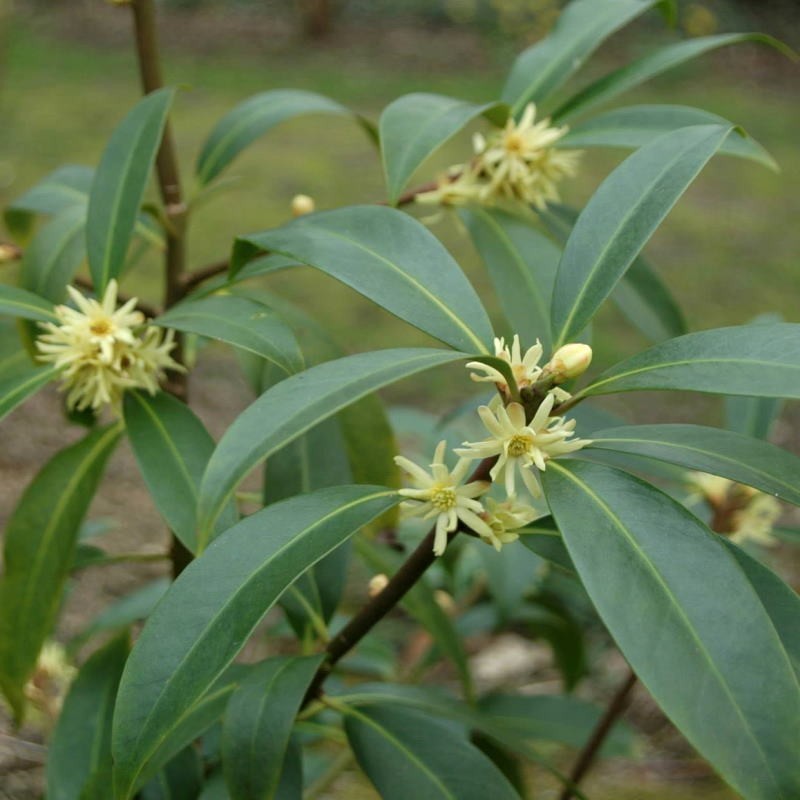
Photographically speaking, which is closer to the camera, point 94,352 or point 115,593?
point 94,352

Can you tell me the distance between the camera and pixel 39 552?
829mm

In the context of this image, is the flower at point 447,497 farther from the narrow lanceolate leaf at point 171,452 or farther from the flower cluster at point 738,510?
the flower cluster at point 738,510

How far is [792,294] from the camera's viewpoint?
2.85 m

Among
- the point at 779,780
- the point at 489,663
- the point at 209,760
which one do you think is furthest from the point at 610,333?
the point at 779,780

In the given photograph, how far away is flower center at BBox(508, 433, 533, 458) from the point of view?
573mm

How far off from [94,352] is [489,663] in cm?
119

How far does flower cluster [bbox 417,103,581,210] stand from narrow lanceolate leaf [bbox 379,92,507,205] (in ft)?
0.20

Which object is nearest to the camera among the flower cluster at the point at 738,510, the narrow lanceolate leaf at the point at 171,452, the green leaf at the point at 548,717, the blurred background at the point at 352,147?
the narrow lanceolate leaf at the point at 171,452

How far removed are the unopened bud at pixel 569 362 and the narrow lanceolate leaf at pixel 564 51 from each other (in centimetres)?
42

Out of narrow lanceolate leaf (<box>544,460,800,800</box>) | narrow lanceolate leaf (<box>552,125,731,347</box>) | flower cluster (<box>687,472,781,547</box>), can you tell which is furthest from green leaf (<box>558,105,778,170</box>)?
narrow lanceolate leaf (<box>544,460,800,800</box>)

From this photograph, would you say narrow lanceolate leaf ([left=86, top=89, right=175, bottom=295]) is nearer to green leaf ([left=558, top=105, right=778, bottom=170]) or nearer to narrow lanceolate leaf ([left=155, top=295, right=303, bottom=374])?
narrow lanceolate leaf ([left=155, top=295, right=303, bottom=374])

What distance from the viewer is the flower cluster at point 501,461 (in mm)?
571

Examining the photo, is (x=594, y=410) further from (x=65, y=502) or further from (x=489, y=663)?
(x=489, y=663)

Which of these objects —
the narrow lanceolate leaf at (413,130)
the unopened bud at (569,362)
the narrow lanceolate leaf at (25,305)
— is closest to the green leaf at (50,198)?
the narrow lanceolate leaf at (25,305)
